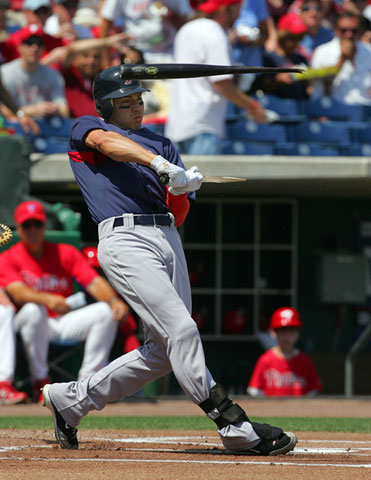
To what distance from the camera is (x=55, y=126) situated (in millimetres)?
8969

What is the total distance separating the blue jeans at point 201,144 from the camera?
827 centimetres

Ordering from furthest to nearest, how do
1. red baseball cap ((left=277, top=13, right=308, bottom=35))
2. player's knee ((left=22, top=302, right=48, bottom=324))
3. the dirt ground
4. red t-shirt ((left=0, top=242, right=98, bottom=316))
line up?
red baseball cap ((left=277, top=13, right=308, bottom=35)) < red t-shirt ((left=0, top=242, right=98, bottom=316)) < player's knee ((left=22, top=302, right=48, bottom=324)) < the dirt ground

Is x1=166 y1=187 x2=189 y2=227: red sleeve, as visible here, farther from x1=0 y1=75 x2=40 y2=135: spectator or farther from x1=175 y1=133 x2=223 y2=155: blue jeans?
x1=0 y1=75 x2=40 y2=135: spectator

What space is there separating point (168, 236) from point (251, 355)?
6.32m

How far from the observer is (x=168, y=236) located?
14.1ft

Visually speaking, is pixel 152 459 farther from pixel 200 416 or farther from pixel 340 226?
pixel 340 226

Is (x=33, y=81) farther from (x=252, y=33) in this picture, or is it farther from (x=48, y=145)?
(x=252, y=33)

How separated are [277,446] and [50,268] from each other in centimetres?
400

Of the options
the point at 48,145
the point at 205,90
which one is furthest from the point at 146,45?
the point at 205,90

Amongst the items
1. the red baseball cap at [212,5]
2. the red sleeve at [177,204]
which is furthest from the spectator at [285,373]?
the red sleeve at [177,204]

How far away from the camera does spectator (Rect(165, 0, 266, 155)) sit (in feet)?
24.8

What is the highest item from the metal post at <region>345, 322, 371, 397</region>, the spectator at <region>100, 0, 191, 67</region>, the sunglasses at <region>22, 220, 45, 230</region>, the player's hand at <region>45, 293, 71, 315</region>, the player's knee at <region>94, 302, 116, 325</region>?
the spectator at <region>100, 0, 191, 67</region>

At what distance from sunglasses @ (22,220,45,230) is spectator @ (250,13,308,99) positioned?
10.6ft

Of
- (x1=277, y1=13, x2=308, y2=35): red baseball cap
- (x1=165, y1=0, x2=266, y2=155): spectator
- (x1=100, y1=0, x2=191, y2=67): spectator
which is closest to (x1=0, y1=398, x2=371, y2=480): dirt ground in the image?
(x1=165, y1=0, x2=266, y2=155): spectator
